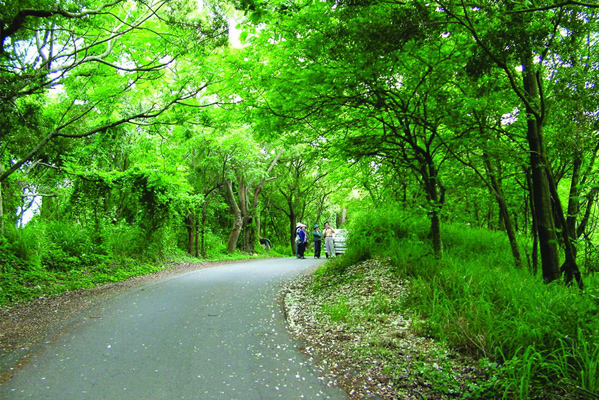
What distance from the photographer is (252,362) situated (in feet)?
13.9

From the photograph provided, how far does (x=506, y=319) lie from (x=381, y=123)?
196 inches

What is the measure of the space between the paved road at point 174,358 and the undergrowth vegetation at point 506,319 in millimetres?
1591

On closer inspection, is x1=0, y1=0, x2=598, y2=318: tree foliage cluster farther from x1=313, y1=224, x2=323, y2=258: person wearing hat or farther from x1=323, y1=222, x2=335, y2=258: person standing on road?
x1=313, y1=224, x2=323, y2=258: person wearing hat

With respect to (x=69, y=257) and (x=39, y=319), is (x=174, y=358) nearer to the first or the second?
(x=39, y=319)

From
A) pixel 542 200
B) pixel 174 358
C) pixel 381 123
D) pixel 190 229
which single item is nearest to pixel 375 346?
pixel 174 358

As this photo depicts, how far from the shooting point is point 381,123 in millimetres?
8156

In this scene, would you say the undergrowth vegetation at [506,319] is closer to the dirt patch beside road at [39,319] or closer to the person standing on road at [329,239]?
the dirt patch beside road at [39,319]

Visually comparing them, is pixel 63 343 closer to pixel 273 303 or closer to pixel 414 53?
pixel 273 303

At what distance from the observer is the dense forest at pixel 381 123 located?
4.46 metres

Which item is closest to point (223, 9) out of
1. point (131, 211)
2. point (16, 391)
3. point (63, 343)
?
point (63, 343)

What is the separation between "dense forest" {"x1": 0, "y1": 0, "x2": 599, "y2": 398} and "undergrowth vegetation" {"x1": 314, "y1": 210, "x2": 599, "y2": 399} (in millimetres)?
35

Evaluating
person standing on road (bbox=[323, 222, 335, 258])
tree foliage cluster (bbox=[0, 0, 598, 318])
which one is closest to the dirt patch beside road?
tree foliage cluster (bbox=[0, 0, 598, 318])

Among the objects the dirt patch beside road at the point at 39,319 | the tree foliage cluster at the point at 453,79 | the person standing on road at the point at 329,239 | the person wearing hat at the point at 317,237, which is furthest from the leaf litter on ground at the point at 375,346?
the person wearing hat at the point at 317,237

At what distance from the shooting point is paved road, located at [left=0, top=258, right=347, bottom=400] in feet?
11.5
